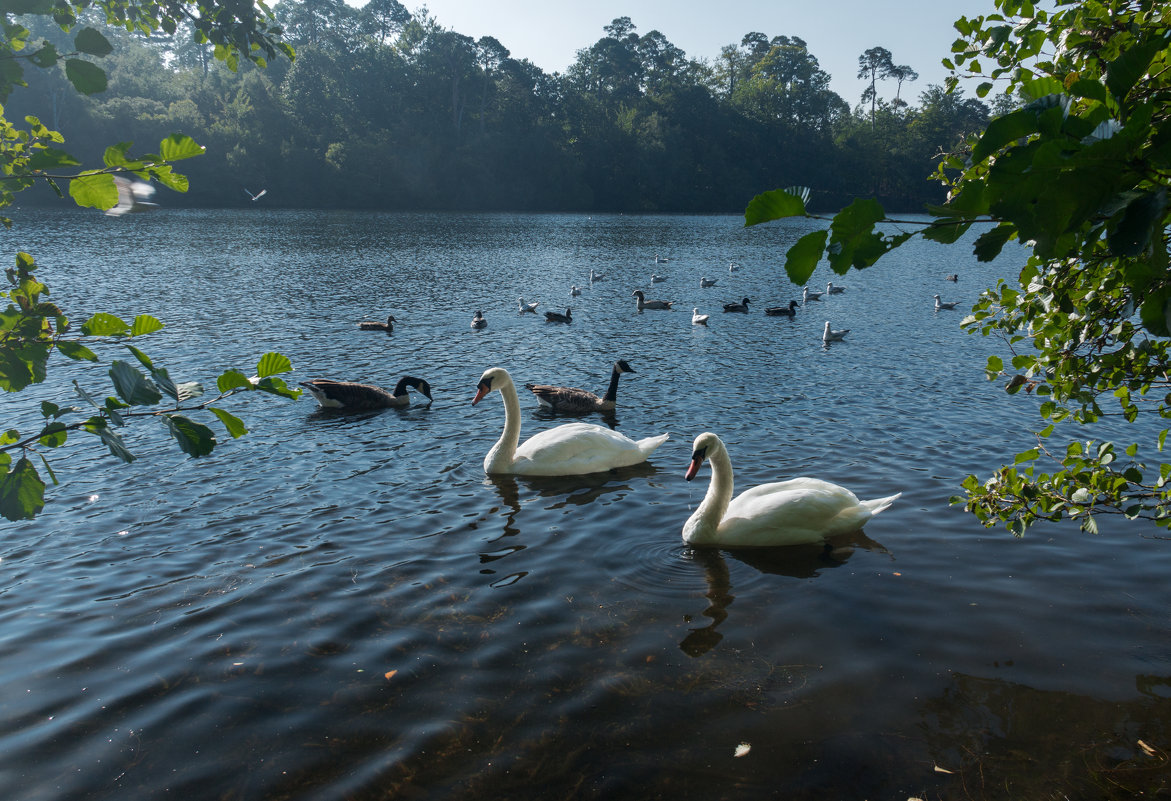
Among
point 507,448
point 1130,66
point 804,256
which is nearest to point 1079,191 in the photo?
point 1130,66

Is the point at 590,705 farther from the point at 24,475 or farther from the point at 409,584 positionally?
the point at 24,475

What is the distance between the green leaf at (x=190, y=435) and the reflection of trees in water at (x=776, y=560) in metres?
4.98

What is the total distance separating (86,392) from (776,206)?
2.43 m

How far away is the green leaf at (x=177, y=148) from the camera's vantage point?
2697 millimetres

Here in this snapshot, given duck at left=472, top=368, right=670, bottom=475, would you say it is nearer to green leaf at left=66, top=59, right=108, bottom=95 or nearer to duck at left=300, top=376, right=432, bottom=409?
duck at left=300, top=376, right=432, bottom=409

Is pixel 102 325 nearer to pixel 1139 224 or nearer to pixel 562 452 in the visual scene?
pixel 1139 224

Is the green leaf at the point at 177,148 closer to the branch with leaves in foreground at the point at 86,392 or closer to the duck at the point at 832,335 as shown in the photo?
the branch with leaves in foreground at the point at 86,392

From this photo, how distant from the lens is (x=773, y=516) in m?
7.80

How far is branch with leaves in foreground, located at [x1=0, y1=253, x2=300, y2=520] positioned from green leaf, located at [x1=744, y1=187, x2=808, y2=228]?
165cm

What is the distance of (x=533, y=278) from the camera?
3709cm

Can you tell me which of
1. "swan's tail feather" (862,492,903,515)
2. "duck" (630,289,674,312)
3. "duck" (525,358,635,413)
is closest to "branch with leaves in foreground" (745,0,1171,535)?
"swan's tail feather" (862,492,903,515)

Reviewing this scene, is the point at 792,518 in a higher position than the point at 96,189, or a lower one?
lower

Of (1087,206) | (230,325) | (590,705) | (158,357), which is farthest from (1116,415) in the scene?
(230,325)

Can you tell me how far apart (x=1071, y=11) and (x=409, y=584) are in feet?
21.6
